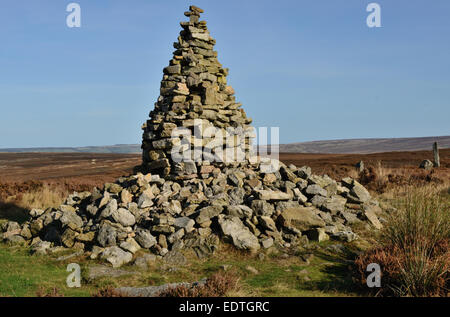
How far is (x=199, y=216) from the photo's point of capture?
406 inches

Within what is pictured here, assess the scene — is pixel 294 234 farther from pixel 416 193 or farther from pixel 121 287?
pixel 121 287

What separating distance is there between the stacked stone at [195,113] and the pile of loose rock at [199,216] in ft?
2.17

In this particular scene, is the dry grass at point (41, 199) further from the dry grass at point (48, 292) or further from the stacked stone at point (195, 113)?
the dry grass at point (48, 292)

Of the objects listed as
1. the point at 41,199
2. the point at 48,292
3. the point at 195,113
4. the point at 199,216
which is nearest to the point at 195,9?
the point at 195,113

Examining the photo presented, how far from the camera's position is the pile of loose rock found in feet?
32.6

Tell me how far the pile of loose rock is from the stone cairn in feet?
0.09

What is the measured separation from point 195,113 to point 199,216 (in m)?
4.12

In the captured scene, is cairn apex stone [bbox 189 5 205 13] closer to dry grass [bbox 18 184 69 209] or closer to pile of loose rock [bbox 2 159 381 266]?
pile of loose rock [bbox 2 159 381 266]

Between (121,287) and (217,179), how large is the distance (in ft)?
17.9

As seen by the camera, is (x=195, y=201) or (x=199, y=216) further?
(x=195, y=201)

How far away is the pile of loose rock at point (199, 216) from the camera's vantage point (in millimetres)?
9938

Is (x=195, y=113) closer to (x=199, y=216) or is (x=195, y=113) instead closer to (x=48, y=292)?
(x=199, y=216)
